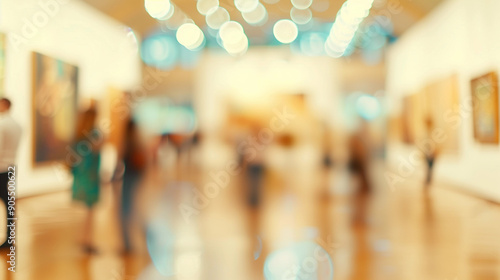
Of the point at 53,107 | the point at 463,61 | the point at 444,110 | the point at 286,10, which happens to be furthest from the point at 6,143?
the point at 286,10

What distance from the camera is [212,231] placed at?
6695 mm

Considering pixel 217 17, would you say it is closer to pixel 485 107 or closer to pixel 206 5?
pixel 206 5

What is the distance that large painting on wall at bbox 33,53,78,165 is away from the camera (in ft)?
35.8

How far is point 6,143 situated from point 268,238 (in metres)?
3.05

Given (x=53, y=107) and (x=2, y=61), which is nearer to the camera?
(x=2, y=61)

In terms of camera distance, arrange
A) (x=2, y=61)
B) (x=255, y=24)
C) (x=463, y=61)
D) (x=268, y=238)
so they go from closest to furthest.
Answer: (x=268, y=238) < (x=2, y=61) < (x=463, y=61) < (x=255, y=24)

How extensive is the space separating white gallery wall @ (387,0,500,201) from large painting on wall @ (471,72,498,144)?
0.17m

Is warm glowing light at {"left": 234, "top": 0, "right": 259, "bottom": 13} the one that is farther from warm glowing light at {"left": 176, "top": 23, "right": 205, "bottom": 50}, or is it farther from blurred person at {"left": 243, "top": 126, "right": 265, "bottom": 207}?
warm glowing light at {"left": 176, "top": 23, "right": 205, "bottom": 50}

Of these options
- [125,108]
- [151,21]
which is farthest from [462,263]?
[151,21]

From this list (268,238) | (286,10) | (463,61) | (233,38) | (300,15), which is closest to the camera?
(268,238)

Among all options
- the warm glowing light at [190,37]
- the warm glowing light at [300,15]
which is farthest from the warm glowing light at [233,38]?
the warm glowing light at [300,15]

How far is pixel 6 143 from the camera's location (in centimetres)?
541

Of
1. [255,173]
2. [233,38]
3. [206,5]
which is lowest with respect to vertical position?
[255,173]

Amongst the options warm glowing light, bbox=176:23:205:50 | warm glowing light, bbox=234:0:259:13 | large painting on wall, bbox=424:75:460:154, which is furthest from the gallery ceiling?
warm glowing light, bbox=176:23:205:50
